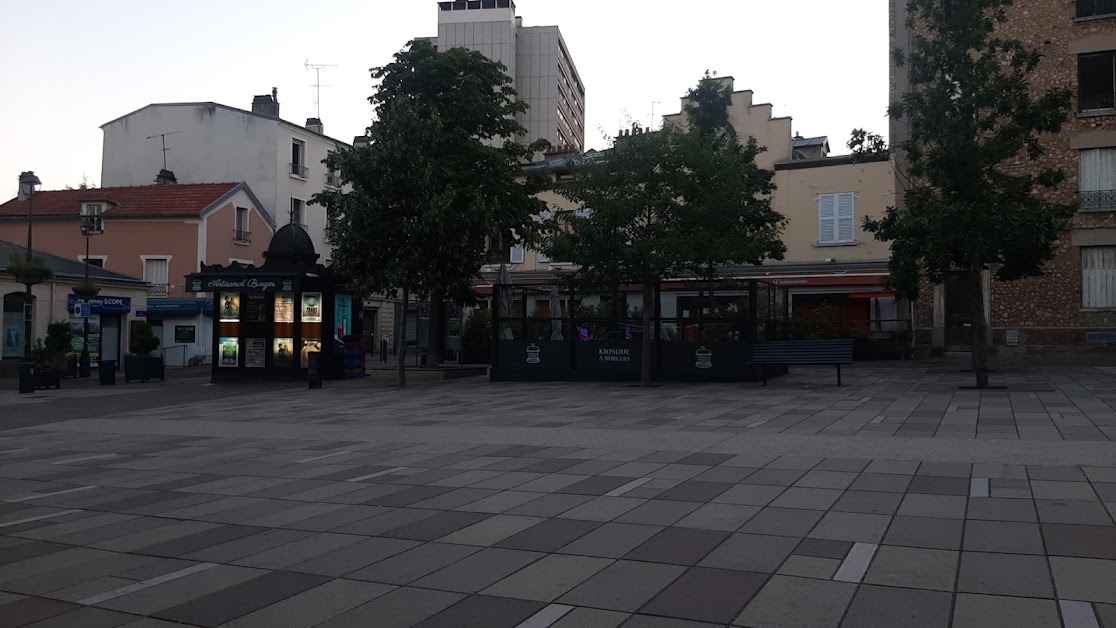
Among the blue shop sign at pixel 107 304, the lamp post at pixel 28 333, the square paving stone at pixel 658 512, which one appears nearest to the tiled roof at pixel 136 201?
the blue shop sign at pixel 107 304

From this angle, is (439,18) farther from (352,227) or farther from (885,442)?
(885,442)

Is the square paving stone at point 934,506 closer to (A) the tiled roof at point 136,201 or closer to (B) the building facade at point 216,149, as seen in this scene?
(A) the tiled roof at point 136,201

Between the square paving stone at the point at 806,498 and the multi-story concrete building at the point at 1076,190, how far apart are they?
72.6 ft

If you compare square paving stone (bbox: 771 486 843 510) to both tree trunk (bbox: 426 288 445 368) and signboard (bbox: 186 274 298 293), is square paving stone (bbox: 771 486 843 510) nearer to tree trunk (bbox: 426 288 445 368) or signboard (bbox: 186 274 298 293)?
tree trunk (bbox: 426 288 445 368)

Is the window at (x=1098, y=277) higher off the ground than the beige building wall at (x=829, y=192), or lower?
lower

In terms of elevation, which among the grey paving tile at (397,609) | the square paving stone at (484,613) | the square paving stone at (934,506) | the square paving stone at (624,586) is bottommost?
the grey paving tile at (397,609)

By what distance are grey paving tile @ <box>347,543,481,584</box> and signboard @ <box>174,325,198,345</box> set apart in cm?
4070

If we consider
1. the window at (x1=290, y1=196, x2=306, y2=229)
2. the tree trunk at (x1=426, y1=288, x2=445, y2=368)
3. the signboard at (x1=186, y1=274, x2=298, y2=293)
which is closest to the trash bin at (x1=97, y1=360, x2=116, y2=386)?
the signboard at (x1=186, y1=274, x2=298, y2=293)

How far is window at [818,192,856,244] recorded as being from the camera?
35969mm

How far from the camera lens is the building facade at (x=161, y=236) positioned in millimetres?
43375

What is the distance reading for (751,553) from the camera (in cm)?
555

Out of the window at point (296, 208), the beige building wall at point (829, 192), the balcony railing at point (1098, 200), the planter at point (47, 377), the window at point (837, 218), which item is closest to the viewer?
the planter at point (47, 377)

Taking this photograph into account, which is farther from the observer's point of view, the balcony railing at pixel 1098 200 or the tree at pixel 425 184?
the balcony railing at pixel 1098 200

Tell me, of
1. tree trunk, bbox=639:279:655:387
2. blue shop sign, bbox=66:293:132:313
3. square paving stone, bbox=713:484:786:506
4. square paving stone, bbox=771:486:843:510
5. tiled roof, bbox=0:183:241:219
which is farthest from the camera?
tiled roof, bbox=0:183:241:219
